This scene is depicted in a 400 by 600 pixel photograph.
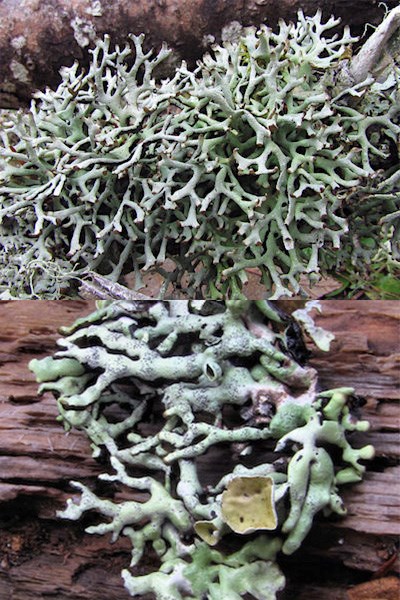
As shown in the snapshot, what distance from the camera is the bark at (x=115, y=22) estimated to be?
2145 mm

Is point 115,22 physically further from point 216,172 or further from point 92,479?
point 92,479

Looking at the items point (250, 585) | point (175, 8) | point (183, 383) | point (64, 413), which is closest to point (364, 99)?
point (175, 8)

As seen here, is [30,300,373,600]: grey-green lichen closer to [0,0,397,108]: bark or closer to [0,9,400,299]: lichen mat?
[0,9,400,299]: lichen mat

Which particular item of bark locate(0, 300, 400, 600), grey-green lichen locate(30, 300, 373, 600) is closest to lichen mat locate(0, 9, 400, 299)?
bark locate(0, 300, 400, 600)

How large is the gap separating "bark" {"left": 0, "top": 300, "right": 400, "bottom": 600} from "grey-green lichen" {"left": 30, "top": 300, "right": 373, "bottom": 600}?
50mm

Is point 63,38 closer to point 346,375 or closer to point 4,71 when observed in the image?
point 4,71

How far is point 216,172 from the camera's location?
5.39ft

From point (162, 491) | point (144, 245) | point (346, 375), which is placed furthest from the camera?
point (144, 245)

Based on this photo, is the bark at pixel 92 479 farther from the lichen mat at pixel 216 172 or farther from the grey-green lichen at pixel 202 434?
the lichen mat at pixel 216 172

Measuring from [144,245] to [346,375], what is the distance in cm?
74

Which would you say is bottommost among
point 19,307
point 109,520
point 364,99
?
point 109,520

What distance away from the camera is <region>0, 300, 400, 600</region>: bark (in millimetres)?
1055

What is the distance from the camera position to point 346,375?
1.20 meters

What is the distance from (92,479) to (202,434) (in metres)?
0.25
